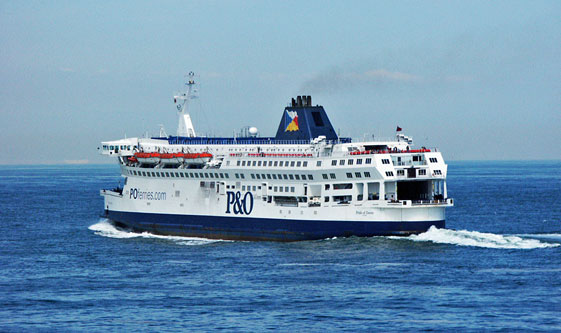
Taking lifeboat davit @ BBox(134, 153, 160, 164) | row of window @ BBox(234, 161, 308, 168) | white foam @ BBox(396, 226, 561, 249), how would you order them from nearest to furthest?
white foam @ BBox(396, 226, 561, 249) → row of window @ BBox(234, 161, 308, 168) → lifeboat davit @ BBox(134, 153, 160, 164)

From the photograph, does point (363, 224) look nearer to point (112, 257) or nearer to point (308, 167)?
point (308, 167)

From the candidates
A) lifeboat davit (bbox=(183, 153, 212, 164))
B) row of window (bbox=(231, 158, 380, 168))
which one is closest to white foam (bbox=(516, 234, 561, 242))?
row of window (bbox=(231, 158, 380, 168))

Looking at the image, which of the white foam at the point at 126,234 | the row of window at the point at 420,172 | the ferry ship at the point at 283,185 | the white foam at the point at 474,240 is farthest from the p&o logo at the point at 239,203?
the white foam at the point at 474,240

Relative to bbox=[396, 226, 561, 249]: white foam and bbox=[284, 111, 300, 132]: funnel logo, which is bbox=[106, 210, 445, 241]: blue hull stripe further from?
bbox=[284, 111, 300, 132]: funnel logo

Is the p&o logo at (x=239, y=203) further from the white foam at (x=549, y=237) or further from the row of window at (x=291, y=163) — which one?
the white foam at (x=549, y=237)

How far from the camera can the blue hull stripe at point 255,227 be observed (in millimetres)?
55312

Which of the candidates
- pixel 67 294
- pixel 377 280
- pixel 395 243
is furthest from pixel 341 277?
pixel 67 294

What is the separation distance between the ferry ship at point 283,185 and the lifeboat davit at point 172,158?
10 centimetres

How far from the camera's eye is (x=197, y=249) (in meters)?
59.0

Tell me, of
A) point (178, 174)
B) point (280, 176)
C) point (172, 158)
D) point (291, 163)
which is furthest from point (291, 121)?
point (172, 158)

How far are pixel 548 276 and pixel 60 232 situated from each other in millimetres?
41564

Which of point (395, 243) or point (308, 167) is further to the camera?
point (308, 167)

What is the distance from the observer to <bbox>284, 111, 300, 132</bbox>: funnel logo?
216 ft

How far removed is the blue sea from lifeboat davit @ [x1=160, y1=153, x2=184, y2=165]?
6187 millimetres
